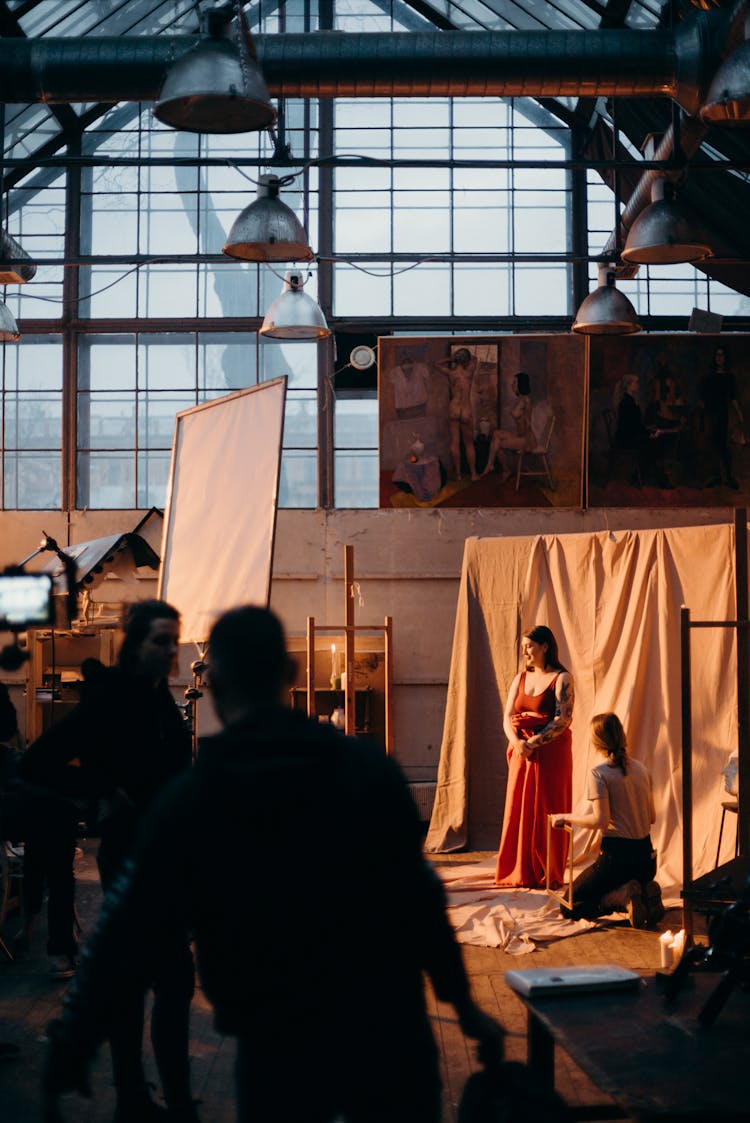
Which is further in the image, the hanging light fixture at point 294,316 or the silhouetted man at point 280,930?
the hanging light fixture at point 294,316

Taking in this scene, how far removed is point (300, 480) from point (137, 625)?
724cm

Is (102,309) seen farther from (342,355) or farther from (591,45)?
(591,45)

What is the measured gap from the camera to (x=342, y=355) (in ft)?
33.9

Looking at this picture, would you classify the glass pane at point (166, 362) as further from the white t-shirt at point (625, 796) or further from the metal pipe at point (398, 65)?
the white t-shirt at point (625, 796)

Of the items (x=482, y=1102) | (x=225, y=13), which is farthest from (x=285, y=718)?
(x=225, y=13)

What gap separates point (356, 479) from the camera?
10328mm

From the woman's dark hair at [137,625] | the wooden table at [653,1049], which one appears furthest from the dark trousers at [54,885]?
the wooden table at [653,1049]

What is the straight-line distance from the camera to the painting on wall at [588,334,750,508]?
32.7ft

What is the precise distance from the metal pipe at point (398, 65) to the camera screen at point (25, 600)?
3383mm

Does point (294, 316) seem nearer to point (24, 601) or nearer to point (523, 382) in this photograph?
point (523, 382)

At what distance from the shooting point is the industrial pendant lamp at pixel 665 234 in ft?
19.9

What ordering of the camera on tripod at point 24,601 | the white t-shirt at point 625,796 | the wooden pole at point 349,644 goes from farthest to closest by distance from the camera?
the wooden pole at point 349,644 < the white t-shirt at point 625,796 < the camera on tripod at point 24,601

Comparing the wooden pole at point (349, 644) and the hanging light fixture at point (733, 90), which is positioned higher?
the hanging light fixture at point (733, 90)

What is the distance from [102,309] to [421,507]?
3220 millimetres
